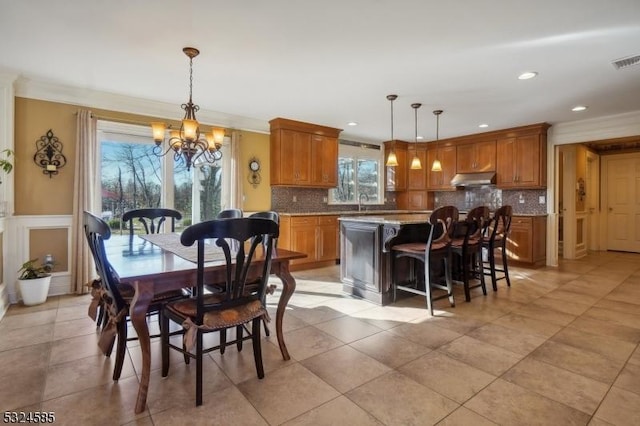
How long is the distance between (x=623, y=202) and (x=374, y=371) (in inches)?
317

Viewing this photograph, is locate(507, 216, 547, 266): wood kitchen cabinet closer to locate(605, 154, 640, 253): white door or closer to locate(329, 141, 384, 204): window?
locate(329, 141, 384, 204): window

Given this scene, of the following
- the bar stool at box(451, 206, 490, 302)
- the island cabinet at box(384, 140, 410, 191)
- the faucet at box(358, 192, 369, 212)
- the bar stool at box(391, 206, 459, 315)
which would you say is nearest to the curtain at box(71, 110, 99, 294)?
the bar stool at box(391, 206, 459, 315)

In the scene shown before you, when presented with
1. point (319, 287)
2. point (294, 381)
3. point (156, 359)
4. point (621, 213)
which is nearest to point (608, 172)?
point (621, 213)

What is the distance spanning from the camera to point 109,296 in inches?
81.0

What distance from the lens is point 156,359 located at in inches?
93.1

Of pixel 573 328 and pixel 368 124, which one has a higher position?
pixel 368 124

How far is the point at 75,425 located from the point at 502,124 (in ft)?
21.0

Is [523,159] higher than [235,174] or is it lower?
higher

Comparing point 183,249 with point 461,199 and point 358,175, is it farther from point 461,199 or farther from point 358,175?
point 461,199

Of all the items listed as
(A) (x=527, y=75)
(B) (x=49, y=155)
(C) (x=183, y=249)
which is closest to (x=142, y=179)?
(B) (x=49, y=155)

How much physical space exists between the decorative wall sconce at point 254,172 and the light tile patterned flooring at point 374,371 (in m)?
A: 2.59

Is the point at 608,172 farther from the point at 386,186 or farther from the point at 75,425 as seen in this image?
the point at 75,425

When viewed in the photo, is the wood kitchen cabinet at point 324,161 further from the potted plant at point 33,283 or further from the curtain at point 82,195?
the potted plant at point 33,283

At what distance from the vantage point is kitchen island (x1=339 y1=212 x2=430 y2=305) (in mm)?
3512
